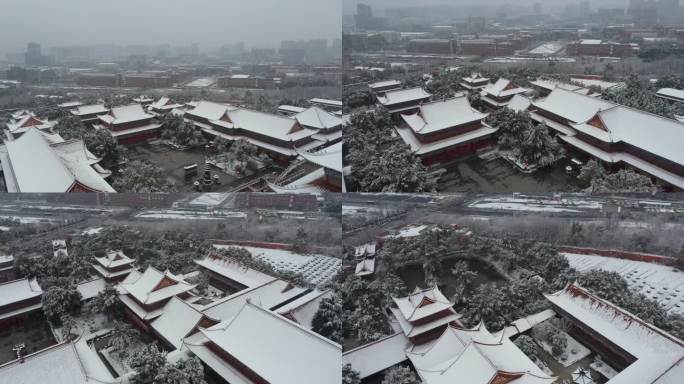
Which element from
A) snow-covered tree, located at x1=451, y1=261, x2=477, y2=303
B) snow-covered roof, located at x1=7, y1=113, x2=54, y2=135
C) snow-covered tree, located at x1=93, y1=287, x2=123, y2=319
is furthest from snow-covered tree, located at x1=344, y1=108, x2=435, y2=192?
snow-covered roof, located at x1=7, y1=113, x2=54, y2=135

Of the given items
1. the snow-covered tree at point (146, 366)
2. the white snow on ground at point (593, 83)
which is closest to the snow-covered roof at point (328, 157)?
the snow-covered tree at point (146, 366)

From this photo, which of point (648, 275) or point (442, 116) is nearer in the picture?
point (648, 275)

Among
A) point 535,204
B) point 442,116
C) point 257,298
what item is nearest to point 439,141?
point 442,116

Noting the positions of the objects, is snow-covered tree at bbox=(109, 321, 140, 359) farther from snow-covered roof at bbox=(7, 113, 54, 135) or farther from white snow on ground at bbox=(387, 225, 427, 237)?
white snow on ground at bbox=(387, 225, 427, 237)

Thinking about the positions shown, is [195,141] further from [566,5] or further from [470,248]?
[566,5]

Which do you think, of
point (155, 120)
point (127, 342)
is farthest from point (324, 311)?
point (155, 120)

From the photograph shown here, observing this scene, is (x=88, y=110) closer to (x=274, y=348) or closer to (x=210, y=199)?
(x=210, y=199)
